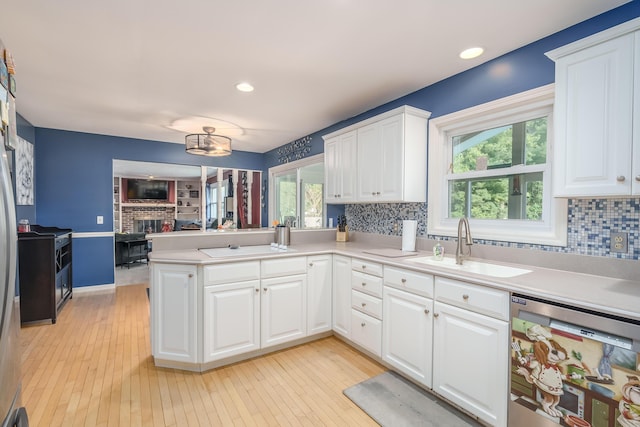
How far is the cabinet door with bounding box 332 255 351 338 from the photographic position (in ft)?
8.77

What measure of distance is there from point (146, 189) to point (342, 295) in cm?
784

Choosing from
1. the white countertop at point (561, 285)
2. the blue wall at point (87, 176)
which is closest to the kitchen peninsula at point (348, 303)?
the white countertop at point (561, 285)

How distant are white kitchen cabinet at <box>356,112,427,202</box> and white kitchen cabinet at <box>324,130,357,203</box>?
0.74ft

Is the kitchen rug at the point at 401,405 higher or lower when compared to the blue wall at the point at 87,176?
lower

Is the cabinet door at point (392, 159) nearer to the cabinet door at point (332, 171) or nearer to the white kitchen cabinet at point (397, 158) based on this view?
the white kitchen cabinet at point (397, 158)

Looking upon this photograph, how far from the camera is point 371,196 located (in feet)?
9.52

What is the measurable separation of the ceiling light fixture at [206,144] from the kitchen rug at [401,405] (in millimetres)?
3059

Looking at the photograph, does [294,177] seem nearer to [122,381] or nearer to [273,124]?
[273,124]

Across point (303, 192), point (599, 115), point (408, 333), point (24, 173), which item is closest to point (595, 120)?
point (599, 115)

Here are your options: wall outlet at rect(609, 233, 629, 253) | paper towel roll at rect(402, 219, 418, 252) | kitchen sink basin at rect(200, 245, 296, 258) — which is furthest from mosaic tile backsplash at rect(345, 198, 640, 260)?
kitchen sink basin at rect(200, 245, 296, 258)

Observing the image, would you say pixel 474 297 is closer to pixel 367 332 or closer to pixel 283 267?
pixel 367 332

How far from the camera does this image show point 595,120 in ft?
5.11

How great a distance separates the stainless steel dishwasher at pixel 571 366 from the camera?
118 cm

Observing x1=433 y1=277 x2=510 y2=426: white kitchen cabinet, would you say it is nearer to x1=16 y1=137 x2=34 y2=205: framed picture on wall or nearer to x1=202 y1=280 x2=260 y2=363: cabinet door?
x1=202 y1=280 x2=260 y2=363: cabinet door
